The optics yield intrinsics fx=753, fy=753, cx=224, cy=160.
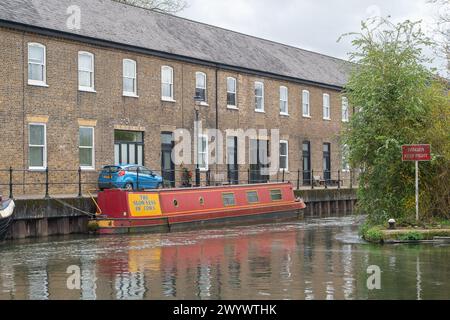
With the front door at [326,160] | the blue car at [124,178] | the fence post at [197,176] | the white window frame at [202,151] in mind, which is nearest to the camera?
the blue car at [124,178]

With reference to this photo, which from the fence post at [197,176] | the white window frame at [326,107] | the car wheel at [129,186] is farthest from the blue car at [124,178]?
the white window frame at [326,107]

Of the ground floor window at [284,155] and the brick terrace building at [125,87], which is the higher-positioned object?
the brick terrace building at [125,87]

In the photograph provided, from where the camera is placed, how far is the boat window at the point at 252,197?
3238cm

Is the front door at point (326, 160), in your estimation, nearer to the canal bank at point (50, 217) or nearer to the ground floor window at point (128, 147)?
the ground floor window at point (128, 147)

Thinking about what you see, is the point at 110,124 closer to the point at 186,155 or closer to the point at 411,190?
the point at 186,155

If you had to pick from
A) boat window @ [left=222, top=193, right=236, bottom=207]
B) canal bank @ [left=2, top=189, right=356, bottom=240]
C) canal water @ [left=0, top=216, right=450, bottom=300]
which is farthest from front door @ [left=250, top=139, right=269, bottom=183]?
canal water @ [left=0, top=216, right=450, bottom=300]

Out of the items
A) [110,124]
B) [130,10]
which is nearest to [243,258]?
[110,124]

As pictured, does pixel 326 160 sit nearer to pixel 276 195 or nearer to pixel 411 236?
pixel 276 195

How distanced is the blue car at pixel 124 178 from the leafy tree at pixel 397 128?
10.1 metres

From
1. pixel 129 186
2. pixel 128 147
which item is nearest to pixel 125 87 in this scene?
pixel 128 147

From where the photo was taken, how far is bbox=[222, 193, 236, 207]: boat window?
101 ft
